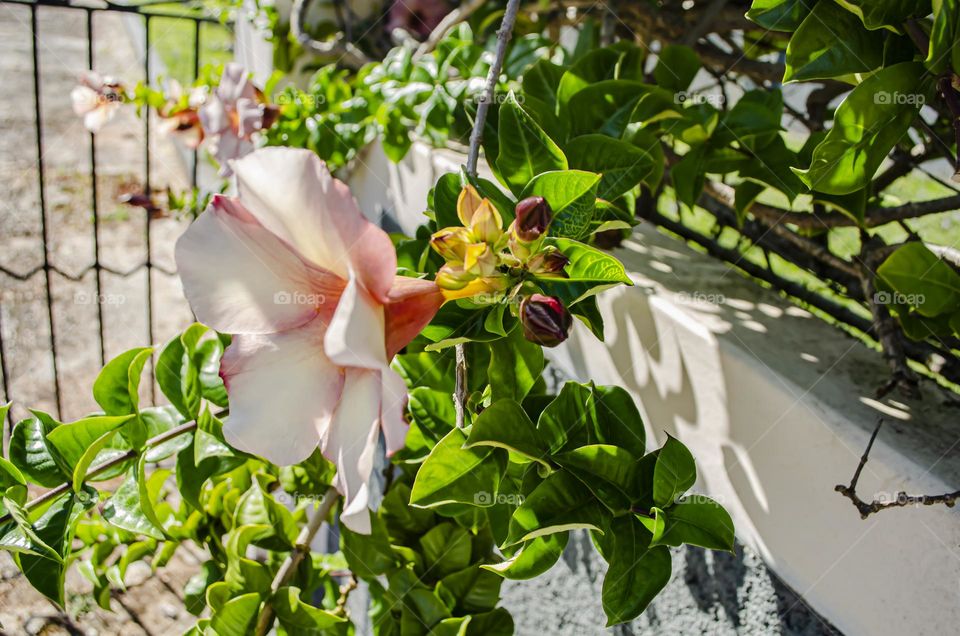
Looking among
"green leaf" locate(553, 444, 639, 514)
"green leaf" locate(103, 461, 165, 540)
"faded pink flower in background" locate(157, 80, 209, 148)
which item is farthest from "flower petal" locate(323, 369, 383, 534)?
"faded pink flower in background" locate(157, 80, 209, 148)

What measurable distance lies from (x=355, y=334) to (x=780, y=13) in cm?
44

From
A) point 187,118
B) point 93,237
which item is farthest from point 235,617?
point 93,237

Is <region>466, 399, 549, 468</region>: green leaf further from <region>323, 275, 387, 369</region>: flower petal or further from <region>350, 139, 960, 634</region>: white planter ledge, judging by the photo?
<region>350, 139, 960, 634</region>: white planter ledge

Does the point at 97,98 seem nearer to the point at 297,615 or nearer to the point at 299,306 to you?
the point at 297,615

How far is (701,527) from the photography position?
61 cm

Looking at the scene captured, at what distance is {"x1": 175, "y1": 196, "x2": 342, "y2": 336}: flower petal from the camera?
49cm

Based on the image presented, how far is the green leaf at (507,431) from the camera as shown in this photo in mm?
575

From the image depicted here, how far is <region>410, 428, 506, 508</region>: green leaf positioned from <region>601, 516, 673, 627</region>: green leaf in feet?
0.35

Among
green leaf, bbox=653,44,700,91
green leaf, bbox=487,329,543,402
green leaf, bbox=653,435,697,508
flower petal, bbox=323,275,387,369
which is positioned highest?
green leaf, bbox=653,44,700,91

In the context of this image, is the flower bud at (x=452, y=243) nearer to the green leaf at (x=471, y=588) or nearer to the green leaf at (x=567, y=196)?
the green leaf at (x=567, y=196)

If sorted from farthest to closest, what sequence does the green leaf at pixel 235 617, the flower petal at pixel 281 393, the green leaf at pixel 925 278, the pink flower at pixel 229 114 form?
the pink flower at pixel 229 114, the green leaf at pixel 235 617, the green leaf at pixel 925 278, the flower petal at pixel 281 393

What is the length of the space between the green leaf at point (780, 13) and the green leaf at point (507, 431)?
0.36 metres

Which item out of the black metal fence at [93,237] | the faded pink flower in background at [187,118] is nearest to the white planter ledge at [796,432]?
the faded pink flower in background at [187,118]

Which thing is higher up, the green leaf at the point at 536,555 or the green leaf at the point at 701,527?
the green leaf at the point at 701,527
